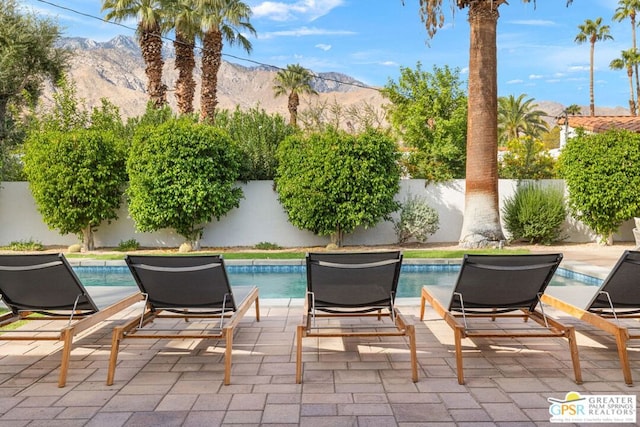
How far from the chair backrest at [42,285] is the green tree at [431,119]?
1163cm

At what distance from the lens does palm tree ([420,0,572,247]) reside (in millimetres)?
11570

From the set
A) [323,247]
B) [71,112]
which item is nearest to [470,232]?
[323,247]

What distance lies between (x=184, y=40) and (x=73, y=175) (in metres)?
9.98

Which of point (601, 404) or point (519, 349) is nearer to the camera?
point (601, 404)

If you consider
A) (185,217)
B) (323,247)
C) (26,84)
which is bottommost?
(323,247)

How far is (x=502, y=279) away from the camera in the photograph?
3.72m

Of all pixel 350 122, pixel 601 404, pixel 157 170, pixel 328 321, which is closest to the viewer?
pixel 601 404

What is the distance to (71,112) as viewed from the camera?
14.2m

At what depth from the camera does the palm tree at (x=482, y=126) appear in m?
11.6

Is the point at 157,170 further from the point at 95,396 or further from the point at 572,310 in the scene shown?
the point at 572,310

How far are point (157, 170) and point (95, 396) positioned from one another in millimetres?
9502

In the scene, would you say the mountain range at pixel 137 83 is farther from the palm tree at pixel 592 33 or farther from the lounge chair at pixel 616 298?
the lounge chair at pixel 616 298

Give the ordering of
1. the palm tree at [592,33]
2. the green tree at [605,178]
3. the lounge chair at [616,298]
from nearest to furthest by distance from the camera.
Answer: the lounge chair at [616,298], the green tree at [605,178], the palm tree at [592,33]

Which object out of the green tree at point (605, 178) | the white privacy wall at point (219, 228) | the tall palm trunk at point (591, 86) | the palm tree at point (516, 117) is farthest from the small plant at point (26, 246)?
the tall palm trunk at point (591, 86)
